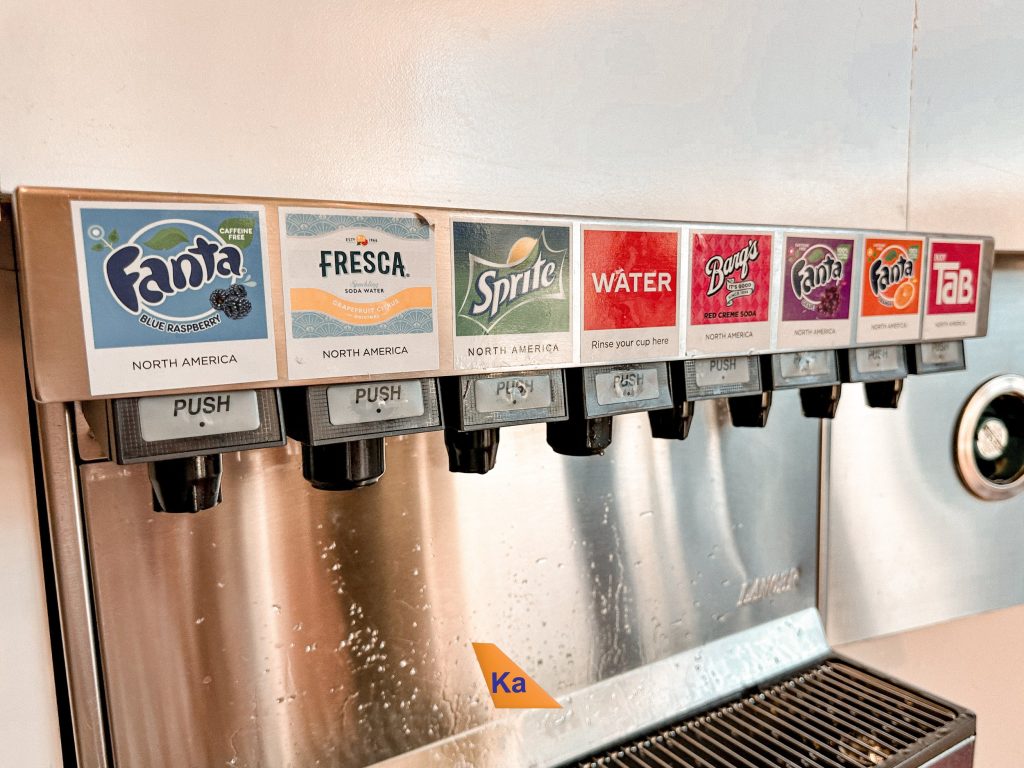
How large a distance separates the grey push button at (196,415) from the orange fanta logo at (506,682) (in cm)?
48

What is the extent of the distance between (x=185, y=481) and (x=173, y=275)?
16cm

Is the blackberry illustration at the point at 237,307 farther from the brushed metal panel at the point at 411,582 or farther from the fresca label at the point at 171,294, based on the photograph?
the brushed metal panel at the point at 411,582

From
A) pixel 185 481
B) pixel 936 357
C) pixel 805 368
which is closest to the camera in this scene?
pixel 185 481

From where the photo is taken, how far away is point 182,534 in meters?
0.65

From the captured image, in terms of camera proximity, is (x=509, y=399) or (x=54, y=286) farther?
(x=509, y=399)

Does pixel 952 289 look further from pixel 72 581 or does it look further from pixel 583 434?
pixel 72 581

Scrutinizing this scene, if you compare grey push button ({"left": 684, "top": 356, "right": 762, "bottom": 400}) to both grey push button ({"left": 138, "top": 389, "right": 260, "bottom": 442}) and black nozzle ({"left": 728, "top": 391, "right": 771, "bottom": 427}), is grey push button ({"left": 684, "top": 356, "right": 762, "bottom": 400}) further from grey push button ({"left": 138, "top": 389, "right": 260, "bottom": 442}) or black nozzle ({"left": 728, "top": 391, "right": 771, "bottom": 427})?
grey push button ({"left": 138, "top": 389, "right": 260, "bottom": 442})

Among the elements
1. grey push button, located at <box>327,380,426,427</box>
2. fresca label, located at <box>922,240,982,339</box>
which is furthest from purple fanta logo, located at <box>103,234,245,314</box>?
fresca label, located at <box>922,240,982,339</box>

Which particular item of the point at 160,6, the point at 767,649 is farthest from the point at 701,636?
the point at 160,6

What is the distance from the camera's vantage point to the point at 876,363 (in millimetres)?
745

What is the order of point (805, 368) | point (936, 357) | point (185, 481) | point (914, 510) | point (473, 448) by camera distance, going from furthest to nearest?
point (914, 510) < point (936, 357) < point (805, 368) < point (473, 448) < point (185, 481)

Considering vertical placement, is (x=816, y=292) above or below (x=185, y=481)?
above

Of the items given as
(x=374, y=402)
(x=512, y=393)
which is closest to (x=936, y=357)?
(x=512, y=393)

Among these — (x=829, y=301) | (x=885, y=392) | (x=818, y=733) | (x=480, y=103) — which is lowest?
(x=818, y=733)
